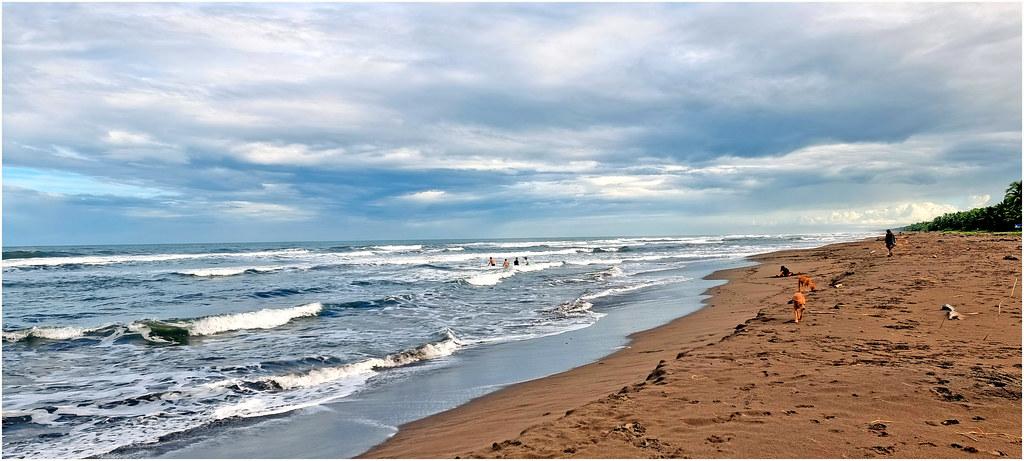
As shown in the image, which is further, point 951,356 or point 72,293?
point 72,293

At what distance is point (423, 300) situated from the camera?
757 inches

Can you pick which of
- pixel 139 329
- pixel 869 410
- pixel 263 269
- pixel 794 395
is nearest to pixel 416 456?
pixel 794 395

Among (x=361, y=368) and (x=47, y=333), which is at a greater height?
(x=47, y=333)

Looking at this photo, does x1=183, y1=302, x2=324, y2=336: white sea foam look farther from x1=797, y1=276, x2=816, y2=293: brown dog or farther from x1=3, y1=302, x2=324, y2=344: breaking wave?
x1=797, y1=276, x2=816, y2=293: brown dog

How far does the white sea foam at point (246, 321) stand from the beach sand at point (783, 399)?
9.34 metres

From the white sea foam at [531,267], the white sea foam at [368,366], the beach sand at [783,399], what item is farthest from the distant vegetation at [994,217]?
the white sea foam at [368,366]

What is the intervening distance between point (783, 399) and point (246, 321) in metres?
13.6

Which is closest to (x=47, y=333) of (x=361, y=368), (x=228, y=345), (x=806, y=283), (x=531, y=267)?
(x=228, y=345)

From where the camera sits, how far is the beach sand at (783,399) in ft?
14.4

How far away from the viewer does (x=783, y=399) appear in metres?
5.39

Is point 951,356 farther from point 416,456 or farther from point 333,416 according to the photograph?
point 333,416

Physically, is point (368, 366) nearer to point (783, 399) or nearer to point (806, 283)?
point (783, 399)

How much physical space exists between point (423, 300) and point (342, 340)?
7243mm

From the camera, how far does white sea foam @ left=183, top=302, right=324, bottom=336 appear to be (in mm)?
13938
